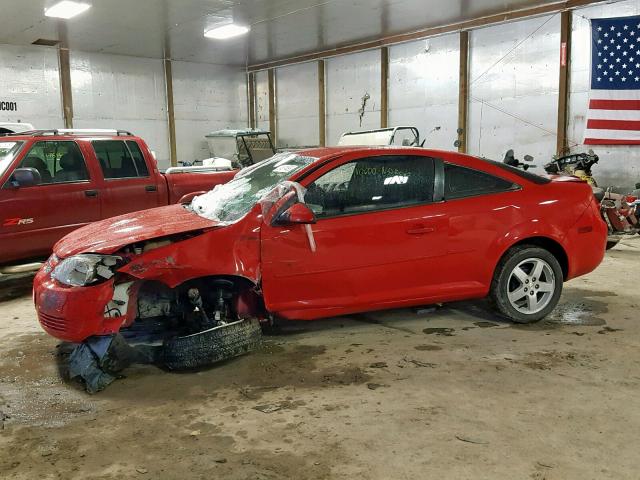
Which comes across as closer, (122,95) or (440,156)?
(440,156)

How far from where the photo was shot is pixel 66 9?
11.0 m

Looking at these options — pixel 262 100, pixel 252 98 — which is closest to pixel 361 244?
pixel 262 100

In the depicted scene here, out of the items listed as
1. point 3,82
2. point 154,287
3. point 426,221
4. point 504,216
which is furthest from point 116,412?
point 3,82

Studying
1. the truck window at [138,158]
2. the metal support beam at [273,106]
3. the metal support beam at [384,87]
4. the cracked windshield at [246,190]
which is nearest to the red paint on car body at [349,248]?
the cracked windshield at [246,190]

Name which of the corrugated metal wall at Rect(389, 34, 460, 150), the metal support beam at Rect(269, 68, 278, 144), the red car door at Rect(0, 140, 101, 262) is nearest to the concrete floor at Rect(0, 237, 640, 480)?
A: the red car door at Rect(0, 140, 101, 262)

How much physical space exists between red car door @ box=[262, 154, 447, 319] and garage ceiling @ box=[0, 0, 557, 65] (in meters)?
7.80

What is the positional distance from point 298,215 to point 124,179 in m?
3.89

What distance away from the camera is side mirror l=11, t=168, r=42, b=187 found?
5.86 metres

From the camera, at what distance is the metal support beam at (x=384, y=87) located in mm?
14953

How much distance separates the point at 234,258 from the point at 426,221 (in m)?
1.54

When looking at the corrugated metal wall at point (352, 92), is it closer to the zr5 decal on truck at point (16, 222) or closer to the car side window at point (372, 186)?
the zr5 decal on truck at point (16, 222)

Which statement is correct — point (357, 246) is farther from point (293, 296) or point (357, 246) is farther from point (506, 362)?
point (506, 362)

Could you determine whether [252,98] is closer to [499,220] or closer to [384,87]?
[384,87]

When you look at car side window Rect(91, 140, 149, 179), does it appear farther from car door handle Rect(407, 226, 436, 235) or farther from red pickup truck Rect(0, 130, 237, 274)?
car door handle Rect(407, 226, 436, 235)
